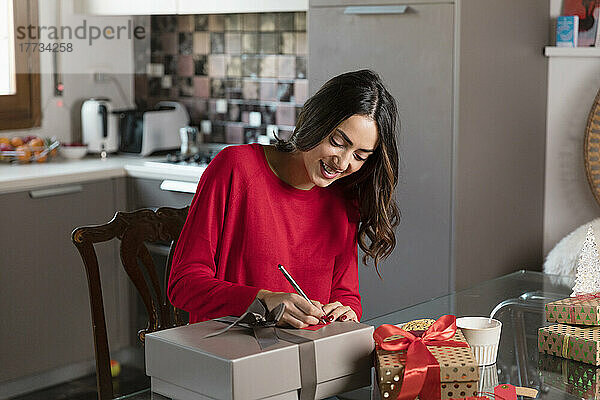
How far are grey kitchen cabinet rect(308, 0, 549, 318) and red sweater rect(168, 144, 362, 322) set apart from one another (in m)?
0.83

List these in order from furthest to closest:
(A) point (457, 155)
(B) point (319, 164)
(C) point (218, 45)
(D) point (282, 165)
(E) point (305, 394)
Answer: (C) point (218, 45), (A) point (457, 155), (D) point (282, 165), (B) point (319, 164), (E) point (305, 394)

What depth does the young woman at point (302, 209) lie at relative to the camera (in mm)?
1652

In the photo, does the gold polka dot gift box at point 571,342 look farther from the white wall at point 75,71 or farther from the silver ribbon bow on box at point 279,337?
the white wall at point 75,71

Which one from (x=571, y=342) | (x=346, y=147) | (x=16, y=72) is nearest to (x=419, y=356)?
(x=571, y=342)

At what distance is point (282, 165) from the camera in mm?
1855

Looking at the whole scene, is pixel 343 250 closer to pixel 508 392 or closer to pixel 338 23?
pixel 508 392

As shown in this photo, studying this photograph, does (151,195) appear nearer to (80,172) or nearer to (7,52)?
(80,172)

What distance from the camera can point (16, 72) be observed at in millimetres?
3588

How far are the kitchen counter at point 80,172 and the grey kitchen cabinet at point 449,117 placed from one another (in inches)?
29.8

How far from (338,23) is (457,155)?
24.5 inches

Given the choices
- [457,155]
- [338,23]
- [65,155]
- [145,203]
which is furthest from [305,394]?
[65,155]

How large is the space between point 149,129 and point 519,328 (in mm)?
2295

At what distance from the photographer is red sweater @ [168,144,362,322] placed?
1751 mm

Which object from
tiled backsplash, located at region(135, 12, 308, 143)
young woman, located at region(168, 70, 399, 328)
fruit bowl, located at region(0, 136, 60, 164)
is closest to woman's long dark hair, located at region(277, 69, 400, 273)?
young woman, located at region(168, 70, 399, 328)
